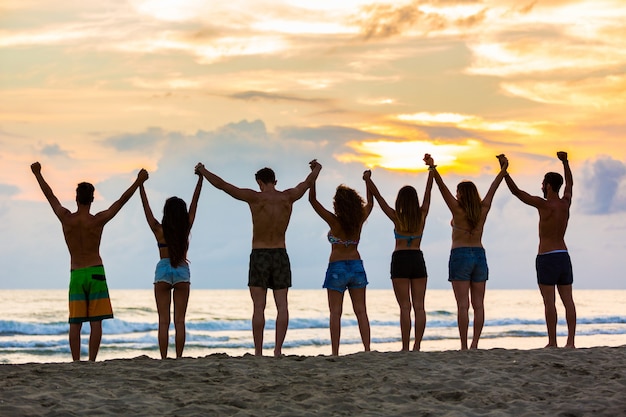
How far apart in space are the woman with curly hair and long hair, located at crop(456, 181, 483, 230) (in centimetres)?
129

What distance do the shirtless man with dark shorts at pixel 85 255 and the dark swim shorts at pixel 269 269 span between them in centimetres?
170

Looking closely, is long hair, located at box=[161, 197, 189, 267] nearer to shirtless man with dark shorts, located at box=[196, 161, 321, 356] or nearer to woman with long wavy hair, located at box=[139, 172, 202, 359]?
woman with long wavy hair, located at box=[139, 172, 202, 359]

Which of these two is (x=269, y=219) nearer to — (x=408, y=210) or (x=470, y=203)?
(x=408, y=210)

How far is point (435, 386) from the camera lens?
8.70 metres

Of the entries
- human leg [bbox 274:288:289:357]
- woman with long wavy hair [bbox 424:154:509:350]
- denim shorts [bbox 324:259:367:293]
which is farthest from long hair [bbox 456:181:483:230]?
human leg [bbox 274:288:289:357]

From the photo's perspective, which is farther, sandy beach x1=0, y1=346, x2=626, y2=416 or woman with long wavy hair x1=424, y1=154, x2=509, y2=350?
woman with long wavy hair x1=424, y1=154, x2=509, y2=350

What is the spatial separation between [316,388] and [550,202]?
445 centimetres

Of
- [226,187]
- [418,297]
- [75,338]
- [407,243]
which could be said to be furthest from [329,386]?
[75,338]

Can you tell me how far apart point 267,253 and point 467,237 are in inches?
105

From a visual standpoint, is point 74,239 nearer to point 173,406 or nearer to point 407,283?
point 173,406

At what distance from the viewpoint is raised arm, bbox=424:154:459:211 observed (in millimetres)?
10641

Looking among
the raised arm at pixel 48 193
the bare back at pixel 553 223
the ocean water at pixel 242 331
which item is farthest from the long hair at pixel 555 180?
the ocean water at pixel 242 331

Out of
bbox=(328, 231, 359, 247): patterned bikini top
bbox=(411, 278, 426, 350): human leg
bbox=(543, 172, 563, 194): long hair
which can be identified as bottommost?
bbox=(411, 278, 426, 350): human leg

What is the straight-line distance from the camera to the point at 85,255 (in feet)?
32.7
